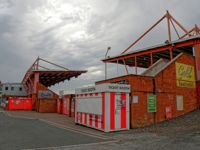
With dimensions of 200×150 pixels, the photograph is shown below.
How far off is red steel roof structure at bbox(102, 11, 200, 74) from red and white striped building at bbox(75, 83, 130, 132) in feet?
→ 41.1

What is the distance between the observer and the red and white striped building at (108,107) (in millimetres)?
12352

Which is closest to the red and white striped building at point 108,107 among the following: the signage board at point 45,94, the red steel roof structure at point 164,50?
the red steel roof structure at point 164,50

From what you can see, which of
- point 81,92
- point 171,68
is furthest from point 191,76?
point 81,92

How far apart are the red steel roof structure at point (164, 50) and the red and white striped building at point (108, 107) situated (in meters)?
12.5

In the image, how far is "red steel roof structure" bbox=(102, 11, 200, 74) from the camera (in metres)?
23.6

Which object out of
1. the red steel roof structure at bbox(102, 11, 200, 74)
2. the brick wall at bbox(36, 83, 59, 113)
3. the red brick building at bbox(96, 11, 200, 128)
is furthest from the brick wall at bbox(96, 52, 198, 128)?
the brick wall at bbox(36, 83, 59, 113)

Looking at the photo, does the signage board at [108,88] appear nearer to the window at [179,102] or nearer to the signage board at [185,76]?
the window at [179,102]

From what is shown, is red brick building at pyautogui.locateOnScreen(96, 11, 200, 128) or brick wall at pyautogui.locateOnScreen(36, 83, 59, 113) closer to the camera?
red brick building at pyautogui.locateOnScreen(96, 11, 200, 128)

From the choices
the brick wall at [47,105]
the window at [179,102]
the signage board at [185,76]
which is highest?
the signage board at [185,76]

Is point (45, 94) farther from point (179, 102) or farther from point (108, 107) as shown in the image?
point (108, 107)

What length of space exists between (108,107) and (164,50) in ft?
52.2

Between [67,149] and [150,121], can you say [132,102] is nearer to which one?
[150,121]

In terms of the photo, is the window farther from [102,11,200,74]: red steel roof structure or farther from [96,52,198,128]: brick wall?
[102,11,200,74]: red steel roof structure

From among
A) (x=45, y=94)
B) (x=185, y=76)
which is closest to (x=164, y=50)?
(x=185, y=76)
